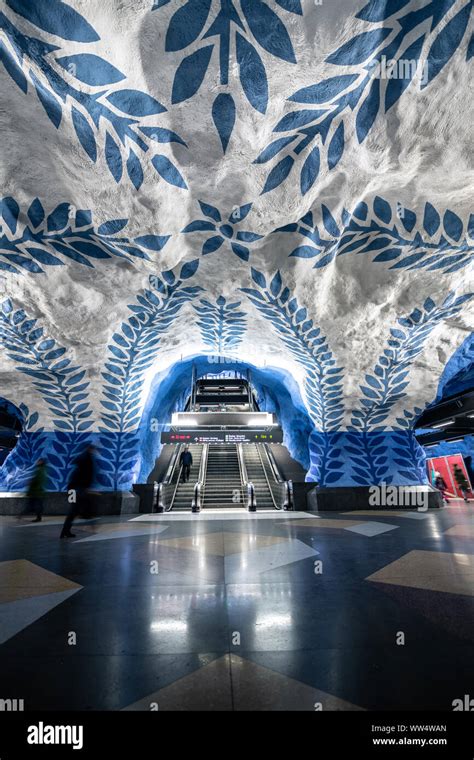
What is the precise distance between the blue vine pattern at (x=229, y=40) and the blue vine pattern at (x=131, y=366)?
115 inches

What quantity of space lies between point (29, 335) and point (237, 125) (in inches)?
228

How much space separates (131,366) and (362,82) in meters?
7.09

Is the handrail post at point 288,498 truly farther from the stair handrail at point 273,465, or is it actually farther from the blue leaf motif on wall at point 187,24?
the blue leaf motif on wall at point 187,24

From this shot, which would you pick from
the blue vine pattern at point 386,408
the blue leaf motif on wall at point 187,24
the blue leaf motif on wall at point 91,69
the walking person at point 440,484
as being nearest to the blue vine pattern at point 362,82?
the blue leaf motif on wall at point 187,24

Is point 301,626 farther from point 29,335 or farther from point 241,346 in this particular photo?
point 241,346

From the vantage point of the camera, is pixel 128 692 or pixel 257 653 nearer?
pixel 128 692

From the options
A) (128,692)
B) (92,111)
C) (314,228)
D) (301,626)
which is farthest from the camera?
(314,228)

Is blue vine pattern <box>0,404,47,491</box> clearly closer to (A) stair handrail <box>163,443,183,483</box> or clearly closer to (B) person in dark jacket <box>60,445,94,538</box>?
(A) stair handrail <box>163,443,183,483</box>

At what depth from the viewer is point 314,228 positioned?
19.2ft

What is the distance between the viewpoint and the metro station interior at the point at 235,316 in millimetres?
1753

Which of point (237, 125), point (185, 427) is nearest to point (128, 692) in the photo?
point (237, 125)

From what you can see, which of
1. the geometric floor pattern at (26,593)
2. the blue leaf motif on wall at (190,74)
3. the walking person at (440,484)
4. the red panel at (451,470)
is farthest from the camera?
the walking person at (440,484)

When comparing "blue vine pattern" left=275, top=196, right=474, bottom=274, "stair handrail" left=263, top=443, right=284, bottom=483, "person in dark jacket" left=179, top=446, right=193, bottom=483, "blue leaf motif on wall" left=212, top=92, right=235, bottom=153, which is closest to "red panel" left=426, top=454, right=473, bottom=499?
"stair handrail" left=263, top=443, right=284, bottom=483

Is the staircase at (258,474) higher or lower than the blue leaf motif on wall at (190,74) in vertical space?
lower
